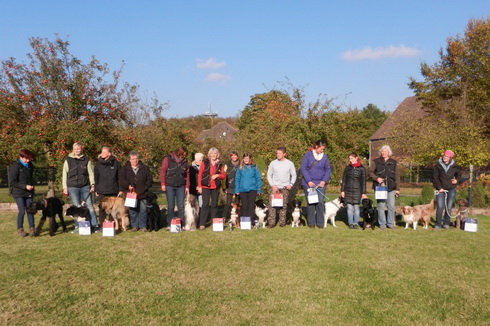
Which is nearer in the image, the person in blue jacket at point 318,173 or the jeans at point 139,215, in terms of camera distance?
the jeans at point 139,215

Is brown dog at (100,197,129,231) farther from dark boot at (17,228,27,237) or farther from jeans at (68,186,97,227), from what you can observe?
dark boot at (17,228,27,237)

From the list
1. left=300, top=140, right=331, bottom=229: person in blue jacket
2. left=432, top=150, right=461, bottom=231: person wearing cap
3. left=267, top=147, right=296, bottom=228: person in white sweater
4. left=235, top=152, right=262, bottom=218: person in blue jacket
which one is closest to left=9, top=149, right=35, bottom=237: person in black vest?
left=235, top=152, right=262, bottom=218: person in blue jacket

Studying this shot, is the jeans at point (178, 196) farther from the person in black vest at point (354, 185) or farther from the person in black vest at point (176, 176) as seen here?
the person in black vest at point (354, 185)

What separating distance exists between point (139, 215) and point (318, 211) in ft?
12.9

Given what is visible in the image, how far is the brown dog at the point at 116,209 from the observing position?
24.9 ft

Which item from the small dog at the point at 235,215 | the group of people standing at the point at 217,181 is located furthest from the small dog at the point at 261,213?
the small dog at the point at 235,215

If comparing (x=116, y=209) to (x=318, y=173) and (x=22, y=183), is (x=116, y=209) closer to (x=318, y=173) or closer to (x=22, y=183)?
(x=22, y=183)

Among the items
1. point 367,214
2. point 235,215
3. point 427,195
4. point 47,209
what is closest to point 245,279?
point 235,215

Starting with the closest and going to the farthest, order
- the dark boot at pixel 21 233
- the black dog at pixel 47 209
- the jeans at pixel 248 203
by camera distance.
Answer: the black dog at pixel 47 209 < the dark boot at pixel 21 233 < the jeans at pixel 248 203

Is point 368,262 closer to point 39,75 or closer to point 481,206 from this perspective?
point 481,206

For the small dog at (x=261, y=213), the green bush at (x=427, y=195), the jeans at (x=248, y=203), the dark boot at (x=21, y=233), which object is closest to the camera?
the dark boot at (x=21, y=233)

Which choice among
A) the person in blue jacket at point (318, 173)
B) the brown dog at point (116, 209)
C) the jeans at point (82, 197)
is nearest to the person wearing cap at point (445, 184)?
the person in blue jacket at point (318, 173)

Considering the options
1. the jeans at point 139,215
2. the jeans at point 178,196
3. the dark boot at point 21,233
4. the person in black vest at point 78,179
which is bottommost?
the dark boot at point 21,233

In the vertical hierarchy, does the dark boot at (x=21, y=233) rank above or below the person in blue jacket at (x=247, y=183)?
below
